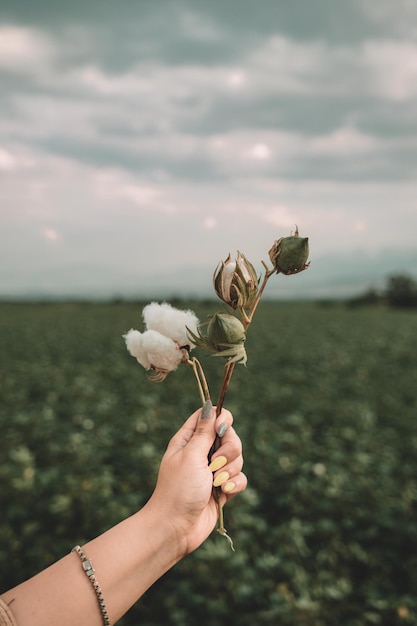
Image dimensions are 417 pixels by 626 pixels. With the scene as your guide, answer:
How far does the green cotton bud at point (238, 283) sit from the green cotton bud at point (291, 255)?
0.17 feet

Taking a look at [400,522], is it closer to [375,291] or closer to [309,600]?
[309,600]

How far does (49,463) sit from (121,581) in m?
4.05

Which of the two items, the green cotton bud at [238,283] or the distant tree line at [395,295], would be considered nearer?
the green cotton bud at [238,283]

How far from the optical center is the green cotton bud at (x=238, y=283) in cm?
92

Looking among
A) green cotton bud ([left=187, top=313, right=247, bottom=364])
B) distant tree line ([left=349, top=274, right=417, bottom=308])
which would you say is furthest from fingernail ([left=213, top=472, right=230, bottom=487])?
distant tree line ([left=349, top=274, right=417, bottom=308])

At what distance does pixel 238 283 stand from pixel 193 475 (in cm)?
55

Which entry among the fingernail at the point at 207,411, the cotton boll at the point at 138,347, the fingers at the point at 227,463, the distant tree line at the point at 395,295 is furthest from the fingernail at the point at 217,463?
the distant tree line at the point at 395,295

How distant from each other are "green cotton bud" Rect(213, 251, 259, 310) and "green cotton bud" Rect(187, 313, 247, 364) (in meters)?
0.04

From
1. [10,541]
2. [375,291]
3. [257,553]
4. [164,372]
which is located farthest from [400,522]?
[375,291]

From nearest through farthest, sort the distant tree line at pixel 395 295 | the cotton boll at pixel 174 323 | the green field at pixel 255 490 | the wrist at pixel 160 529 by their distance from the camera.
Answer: the cotton boll at pixel 174 323
the wrist at pixel 160 529
the green field at pixel 255 490
the distant tree line at pixel 395 295

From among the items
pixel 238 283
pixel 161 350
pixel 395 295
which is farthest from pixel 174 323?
pixel 395 295

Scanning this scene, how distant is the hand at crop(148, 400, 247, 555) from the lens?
1242mm

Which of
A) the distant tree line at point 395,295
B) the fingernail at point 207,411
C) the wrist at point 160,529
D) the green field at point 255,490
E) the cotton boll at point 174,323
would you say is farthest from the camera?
the distant tree line at point 395,295

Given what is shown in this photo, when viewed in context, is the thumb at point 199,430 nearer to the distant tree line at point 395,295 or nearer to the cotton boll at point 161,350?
the cotton boll at point 161,350
